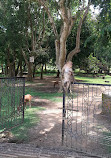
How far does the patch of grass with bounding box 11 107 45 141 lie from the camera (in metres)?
4.72

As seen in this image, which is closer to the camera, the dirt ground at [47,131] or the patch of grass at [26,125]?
the dirt ground at [47,131]

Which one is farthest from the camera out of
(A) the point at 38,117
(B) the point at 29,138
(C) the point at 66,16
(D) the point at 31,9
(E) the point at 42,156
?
(D) the point at 31,9

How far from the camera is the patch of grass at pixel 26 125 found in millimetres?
4719

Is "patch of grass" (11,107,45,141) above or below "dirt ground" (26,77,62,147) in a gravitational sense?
above

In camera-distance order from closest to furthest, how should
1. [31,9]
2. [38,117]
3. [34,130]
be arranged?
[34,130] < [38,117] < [31,9]

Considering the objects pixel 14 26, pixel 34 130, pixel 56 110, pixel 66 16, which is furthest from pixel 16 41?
pixel 34 130

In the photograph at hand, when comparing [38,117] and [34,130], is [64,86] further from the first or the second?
[38,117]

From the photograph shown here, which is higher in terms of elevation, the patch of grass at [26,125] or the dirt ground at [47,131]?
the patch of grass at [26,125]

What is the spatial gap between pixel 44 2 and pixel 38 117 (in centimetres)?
667

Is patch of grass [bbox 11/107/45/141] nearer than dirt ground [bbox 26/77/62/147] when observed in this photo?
No

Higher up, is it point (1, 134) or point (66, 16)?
point (66, 16)

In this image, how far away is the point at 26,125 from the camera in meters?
5.55

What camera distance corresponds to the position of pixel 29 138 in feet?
15.0

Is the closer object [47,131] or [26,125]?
[47,131]
